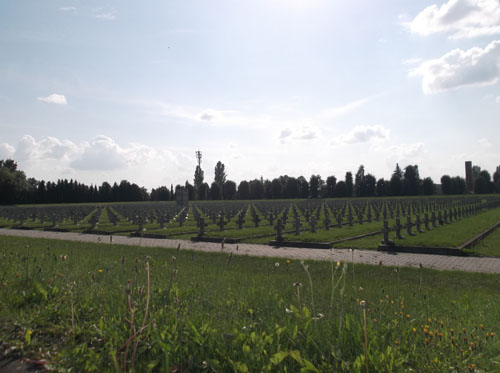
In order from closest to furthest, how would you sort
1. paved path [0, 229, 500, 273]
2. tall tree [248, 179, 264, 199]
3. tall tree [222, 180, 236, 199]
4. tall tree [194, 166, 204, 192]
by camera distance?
paved path [0, 229, 500, 273] → tall tree [222, 180, 236, 199] → tall tree [248, 179, 264, 199] → tall tree [194, 166, 204, 192]

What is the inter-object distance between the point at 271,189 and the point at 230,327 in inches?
3447

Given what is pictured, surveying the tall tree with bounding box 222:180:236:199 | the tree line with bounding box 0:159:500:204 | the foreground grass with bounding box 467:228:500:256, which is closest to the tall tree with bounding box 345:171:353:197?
the tree line with bounding box 0:159:500:204

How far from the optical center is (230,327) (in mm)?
3609

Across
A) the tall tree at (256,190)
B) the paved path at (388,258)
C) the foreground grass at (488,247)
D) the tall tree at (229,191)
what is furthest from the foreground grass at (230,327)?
the tall tree at (256,190)

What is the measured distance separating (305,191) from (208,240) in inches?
2948

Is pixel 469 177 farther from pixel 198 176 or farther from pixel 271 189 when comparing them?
pixel 198 176

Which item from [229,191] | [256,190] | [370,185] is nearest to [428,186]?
[370,185]

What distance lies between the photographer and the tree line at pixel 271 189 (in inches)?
3184

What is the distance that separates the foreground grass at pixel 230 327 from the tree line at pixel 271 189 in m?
76.8

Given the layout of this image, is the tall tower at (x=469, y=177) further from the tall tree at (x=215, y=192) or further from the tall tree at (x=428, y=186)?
the tall tree at (x=215, y=192)

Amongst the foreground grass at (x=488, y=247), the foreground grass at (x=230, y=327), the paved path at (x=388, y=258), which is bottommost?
the paved path at (x=388, y=258)

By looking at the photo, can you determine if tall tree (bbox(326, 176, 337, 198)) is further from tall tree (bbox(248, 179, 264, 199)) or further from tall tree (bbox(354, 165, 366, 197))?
tall tree (bbox(248, 179, 264, 199))

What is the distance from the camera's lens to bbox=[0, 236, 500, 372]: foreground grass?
9.81ft

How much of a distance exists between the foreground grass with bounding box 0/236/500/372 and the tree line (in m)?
76.8
